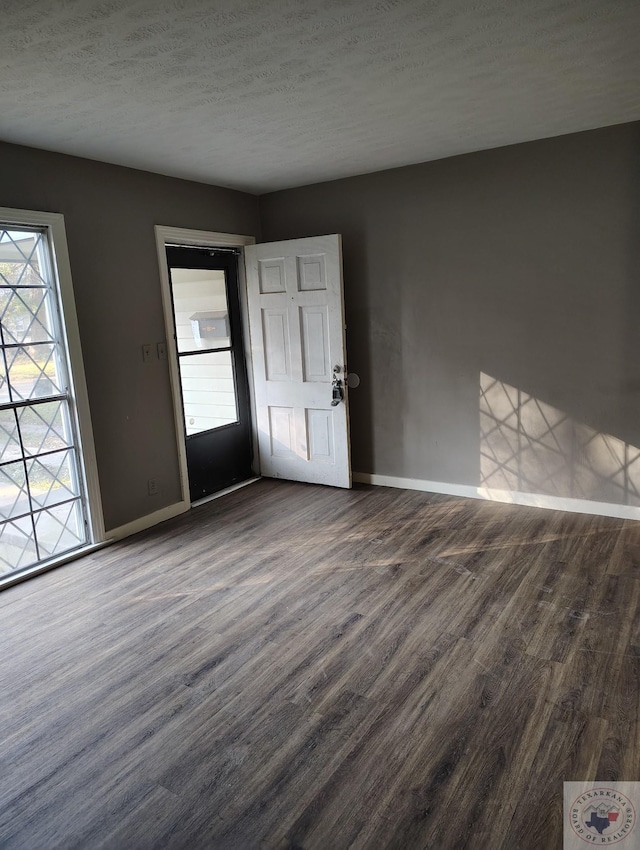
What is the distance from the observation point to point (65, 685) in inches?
98.3

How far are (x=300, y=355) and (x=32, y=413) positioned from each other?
6.99 feet

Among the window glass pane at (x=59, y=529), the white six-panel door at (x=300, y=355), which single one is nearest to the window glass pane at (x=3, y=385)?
the window glass pane at (x=59, y=529)

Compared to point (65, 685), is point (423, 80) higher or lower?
higher

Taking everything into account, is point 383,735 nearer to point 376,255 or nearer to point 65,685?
point 65,685

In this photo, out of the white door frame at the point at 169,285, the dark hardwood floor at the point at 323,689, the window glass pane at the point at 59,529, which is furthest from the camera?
the white door frame at the point at 169,285

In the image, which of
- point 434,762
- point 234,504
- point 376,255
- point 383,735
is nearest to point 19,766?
point 383,735

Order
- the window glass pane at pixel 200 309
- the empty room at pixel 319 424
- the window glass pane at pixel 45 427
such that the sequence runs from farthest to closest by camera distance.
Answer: the window glass pane at pixel 200 309 < the window glass pane at pixel 45 427 < the empty room at pixel 319 424

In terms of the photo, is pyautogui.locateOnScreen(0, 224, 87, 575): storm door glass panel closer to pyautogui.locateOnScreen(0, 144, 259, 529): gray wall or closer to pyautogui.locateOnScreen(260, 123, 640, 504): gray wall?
pyautogui.locateOnScreen(0, 144, 259, 529): gray wall

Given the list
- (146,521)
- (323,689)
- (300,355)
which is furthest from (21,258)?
(323,689)

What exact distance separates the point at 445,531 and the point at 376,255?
2.23 metres

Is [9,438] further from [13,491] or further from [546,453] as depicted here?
[546,453]

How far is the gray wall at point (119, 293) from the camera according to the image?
3.57 meters

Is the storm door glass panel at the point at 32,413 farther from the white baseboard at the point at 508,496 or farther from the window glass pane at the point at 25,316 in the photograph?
the white baseboard at the point at 508,496

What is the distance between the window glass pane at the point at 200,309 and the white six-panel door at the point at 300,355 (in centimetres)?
26
